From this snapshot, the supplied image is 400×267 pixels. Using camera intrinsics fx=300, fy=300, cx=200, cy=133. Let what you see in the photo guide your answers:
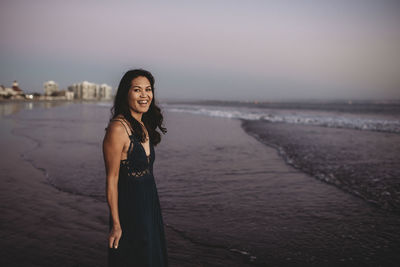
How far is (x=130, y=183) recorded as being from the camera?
7.39ft

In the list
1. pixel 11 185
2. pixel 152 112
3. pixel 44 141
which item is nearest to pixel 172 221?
pixel 152 112

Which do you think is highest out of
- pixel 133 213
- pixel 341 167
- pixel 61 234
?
pixel 133 213

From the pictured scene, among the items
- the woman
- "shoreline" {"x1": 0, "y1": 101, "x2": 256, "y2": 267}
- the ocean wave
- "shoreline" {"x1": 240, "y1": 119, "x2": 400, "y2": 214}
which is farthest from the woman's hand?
the ocean wave

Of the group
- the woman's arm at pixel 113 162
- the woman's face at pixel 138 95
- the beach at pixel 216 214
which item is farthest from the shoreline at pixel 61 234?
the woman's face at pixel 138 95

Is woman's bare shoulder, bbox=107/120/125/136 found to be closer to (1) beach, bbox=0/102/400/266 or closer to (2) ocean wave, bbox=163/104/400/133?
(1) beach, bbox=0/102/400/266

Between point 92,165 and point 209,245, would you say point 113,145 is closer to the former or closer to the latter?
point 209,245

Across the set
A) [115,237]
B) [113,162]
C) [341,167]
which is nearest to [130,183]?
[113,162]

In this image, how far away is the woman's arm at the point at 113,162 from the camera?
83.3 inches

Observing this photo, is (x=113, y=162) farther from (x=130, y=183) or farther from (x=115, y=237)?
(x=115, y=237)

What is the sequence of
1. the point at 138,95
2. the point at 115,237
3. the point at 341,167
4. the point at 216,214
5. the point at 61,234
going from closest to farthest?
the point at 115,237
the point at 138,95
the point at 61,234
the point at 216,214
the point at 341,167

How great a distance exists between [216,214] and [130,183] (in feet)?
10.3

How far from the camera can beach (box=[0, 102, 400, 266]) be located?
12.4ft

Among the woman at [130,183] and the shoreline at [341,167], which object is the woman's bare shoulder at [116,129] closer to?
the woman at [130,183]

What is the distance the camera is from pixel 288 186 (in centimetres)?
676
